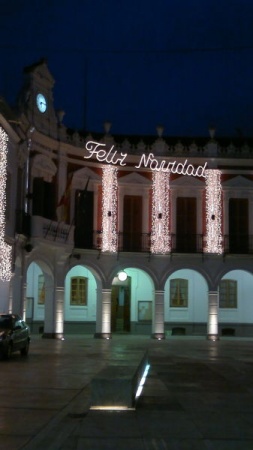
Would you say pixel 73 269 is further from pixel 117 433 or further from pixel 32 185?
pixel 117 433

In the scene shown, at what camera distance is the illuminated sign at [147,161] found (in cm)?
3638

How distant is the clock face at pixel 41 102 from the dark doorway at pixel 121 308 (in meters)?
11.4

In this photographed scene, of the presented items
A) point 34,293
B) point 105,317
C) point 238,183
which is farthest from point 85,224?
point 238,183

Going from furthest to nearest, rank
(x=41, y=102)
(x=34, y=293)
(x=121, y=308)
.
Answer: (x=121, y=308) < (x=34, y=293) < (x=41, y=102)

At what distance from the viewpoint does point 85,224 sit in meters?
36.5

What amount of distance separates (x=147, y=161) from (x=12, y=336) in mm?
18235

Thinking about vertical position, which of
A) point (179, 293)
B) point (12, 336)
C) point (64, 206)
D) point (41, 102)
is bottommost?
point (12, 336)

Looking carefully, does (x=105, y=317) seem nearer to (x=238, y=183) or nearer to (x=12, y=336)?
(x=238, y=183)

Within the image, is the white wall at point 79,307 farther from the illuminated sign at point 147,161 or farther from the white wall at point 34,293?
the illuminated sign at point 147,161

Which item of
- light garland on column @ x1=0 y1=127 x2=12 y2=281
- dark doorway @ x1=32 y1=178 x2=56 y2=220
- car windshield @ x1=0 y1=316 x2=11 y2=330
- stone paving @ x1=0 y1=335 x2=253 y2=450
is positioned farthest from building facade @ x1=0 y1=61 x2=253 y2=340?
stone paving @ x1=0 y1=335 x2=253 y2=450

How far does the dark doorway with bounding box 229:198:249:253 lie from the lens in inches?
1471

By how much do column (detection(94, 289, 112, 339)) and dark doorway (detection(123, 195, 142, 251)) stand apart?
2.90m

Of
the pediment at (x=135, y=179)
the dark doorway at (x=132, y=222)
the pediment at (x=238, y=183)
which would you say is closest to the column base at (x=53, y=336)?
the dark doorway at (x=132, y=222)

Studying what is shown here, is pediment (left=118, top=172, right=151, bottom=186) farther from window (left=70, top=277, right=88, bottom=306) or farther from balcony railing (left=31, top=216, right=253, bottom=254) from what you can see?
window (left=70, top=277, right=88, bottom=306)
